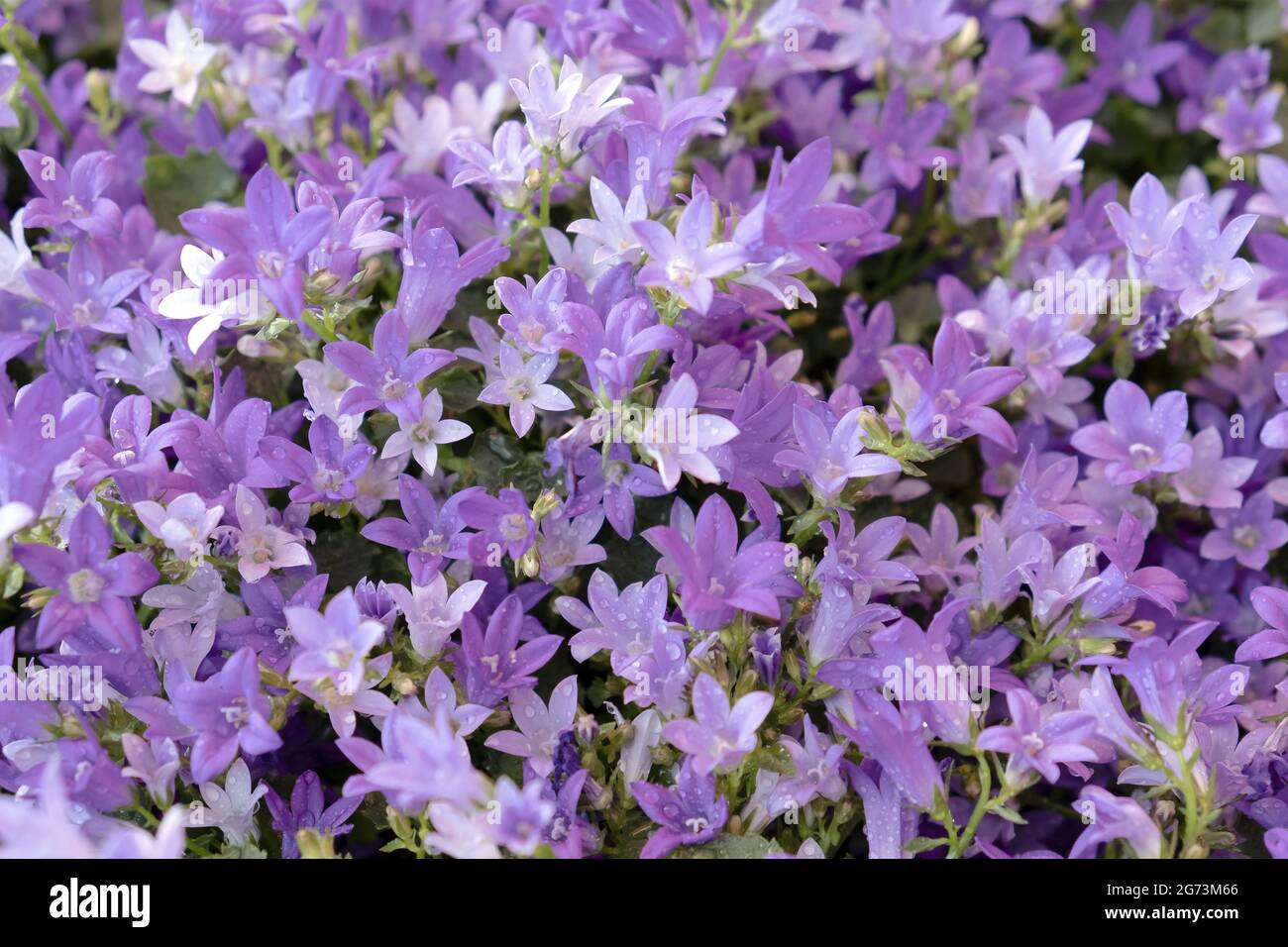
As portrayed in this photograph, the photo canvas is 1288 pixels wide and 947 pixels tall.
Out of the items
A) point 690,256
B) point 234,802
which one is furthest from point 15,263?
point 690,256

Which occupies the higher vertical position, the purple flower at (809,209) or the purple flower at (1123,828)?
the purple flower at (809,209)

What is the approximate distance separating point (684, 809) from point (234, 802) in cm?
44

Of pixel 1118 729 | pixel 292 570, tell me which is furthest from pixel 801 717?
pixel 292 570

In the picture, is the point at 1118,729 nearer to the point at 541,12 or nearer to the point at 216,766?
the point at 216,766

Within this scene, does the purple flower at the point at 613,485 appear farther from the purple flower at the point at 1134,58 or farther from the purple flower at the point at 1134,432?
the purple flower at the point at 1134,58

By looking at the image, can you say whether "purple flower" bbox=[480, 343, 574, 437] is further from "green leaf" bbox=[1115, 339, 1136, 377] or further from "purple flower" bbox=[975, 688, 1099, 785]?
"green leaf" bbox=[1115, 339, 1136, 377]

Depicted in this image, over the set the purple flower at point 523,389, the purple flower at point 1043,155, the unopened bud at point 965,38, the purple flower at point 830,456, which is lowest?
the purple flower at point 830,456

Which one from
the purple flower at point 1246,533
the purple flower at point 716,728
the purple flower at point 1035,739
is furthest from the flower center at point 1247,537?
the purple flower at point 716,728

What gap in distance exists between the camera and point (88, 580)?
43.9 inches

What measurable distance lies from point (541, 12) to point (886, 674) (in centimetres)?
91

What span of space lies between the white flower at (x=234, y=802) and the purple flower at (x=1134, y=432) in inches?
38.4

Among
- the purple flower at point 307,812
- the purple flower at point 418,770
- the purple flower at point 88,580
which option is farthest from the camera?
the purple flower at point 307,812

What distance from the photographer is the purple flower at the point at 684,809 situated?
114 cm

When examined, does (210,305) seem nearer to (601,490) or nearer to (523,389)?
(523,389)
